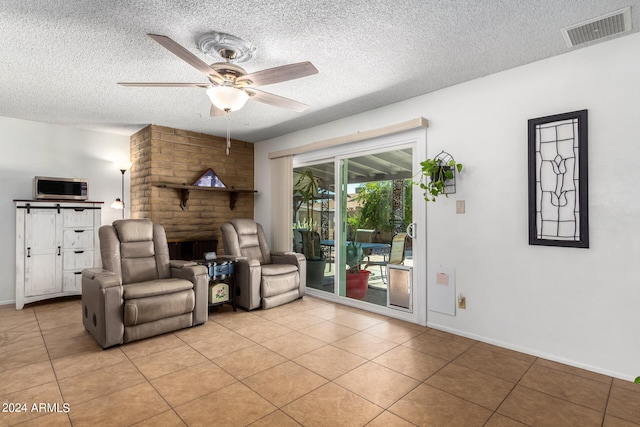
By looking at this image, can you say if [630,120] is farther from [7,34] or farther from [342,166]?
[7,34]

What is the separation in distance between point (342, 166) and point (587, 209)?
2708 millimetres

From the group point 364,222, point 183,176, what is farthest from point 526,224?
point 183,176

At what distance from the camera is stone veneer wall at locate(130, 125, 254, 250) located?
15.5 ft

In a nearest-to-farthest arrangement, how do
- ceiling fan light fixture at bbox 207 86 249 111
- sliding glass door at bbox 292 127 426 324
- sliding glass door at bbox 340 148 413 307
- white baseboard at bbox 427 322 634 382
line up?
1. ceiling fan light fixture at bbox 207 86 249 111
2. white baseboard at bbox 427 322 634 382
3. sliding glass door at bbox 292 127 426 324
4. sliding glass door at bbox 340 148 413 307

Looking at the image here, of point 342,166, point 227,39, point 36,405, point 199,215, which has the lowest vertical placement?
point 36,405

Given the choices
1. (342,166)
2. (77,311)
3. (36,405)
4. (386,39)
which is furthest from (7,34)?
(342,166)

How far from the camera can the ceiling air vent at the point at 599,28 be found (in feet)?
7.06

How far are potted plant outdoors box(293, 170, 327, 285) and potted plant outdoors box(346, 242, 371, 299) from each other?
1.75ft

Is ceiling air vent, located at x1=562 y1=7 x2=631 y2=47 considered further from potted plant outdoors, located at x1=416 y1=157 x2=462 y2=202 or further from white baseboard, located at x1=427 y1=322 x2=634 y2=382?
white baseboard, located at x1=427 y1=322 x2=634 y2=382

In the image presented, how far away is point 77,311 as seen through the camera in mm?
4086

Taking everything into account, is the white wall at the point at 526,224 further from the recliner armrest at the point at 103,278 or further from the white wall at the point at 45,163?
the white wall at the point at 45,163

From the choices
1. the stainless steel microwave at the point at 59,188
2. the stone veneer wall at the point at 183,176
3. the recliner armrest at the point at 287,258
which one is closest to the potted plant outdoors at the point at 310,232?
the recliner armrest at the point at 287,258

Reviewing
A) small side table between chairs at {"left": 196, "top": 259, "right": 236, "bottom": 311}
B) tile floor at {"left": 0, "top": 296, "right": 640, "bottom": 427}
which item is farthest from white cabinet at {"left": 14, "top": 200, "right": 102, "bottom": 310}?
small side table between chairs at {"left": 196, "top": 259, "right": 236, "bottom": 311}

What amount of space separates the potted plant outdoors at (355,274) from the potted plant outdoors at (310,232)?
1.75ft
